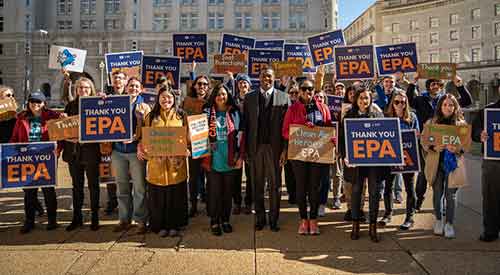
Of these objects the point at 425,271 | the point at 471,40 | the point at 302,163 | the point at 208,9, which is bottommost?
the point at 425,271

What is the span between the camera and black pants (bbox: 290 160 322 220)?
210 inches

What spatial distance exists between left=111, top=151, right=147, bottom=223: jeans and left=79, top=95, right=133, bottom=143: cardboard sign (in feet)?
1.09

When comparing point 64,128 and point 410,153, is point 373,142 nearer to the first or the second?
point 410,153

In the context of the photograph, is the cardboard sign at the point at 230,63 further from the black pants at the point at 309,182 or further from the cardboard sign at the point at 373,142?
the cardboard sign at the point at 373,142

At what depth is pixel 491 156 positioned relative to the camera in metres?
5.09

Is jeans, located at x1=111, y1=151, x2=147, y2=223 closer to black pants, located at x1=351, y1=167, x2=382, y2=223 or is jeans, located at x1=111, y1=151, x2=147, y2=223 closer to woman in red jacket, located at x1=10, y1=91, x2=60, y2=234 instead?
woman in red jacket, located at x1=10, y1=91, x2=60, y2=234

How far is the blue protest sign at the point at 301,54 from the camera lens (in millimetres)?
9719

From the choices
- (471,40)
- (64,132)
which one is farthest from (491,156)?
(471,40)

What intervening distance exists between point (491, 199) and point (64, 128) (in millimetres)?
6106

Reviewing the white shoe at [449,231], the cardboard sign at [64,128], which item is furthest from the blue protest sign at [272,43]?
the white shoe at [449,231]

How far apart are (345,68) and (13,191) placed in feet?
25.3

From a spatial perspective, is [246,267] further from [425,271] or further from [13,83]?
[13,83]

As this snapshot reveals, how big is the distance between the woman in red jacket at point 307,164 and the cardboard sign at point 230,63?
12.4ft

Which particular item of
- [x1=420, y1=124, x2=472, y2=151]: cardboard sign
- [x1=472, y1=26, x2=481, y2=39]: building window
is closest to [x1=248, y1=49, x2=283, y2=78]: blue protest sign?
[x1=420, y1=124, x2=472, y2=151]: cardboard sign
